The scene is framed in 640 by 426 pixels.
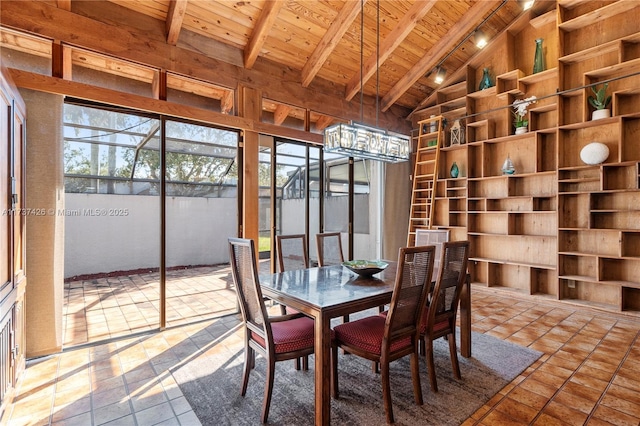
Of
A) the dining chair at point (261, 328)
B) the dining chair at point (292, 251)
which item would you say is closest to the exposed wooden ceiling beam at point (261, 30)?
the dining chair at point (292, 251)

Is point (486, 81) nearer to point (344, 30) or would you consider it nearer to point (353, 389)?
point (344, 30)

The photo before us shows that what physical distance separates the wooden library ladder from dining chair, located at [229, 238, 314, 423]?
3.63m

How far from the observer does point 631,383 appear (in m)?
2.27

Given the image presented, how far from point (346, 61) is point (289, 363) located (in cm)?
400

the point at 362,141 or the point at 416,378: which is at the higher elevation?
the point at 362,141

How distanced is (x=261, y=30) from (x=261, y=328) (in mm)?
3173

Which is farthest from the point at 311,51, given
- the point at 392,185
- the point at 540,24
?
the point at 540,24

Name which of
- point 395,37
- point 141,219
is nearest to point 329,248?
point 395,37

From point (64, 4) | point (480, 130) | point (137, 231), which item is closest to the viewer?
point (64, 4)

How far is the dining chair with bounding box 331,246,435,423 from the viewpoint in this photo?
1869 millimetres

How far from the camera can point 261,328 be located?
2002 millimetres

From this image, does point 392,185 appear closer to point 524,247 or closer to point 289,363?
point 524,247

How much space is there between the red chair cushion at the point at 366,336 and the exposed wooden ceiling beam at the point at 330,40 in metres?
3.34

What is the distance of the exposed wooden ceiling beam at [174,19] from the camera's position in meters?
3.07
